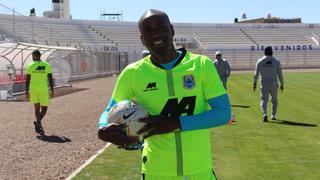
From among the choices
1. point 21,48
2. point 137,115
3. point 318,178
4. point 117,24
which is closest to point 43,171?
point 318,178

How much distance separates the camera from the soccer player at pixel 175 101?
312cm

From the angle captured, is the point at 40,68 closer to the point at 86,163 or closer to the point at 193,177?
the point at 86,163

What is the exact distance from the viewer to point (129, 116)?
3023mm

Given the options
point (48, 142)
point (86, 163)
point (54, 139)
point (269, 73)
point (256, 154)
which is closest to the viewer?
point (86, 163)

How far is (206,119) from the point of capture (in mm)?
3133

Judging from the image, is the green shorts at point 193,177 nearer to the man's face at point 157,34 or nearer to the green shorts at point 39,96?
the man's face at point 157,34

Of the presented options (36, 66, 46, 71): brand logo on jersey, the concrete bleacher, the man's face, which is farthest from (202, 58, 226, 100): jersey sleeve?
the concrete bleacher

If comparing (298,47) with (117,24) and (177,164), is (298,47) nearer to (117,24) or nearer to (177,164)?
(117,24)

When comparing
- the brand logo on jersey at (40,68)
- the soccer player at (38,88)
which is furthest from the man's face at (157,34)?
the brand logo on jersey at (40,68)

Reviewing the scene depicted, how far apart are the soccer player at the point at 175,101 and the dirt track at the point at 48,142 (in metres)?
5.15

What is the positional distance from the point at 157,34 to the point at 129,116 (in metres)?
0.48

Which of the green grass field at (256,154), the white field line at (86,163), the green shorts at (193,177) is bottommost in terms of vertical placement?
the white field line at (86,163)

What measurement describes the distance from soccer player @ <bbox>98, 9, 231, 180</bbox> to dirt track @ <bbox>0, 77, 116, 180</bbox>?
5155 millimetres

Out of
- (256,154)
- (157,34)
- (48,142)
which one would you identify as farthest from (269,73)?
(157,34)
